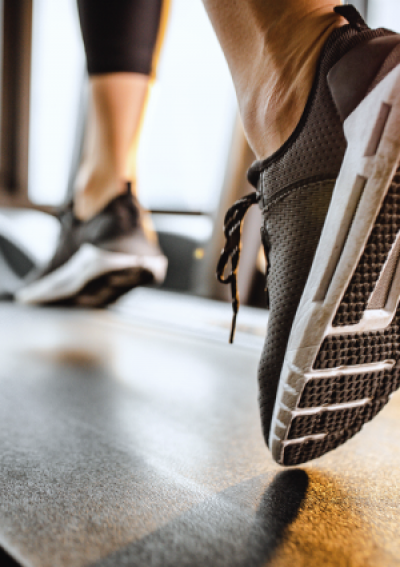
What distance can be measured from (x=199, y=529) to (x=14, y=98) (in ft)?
12.4

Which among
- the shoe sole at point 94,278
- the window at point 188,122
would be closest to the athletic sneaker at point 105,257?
the shoe sole at point 94,278

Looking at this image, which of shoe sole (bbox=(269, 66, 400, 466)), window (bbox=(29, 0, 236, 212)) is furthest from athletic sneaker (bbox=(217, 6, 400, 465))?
window (bbox=(29, 0, 236, 212))

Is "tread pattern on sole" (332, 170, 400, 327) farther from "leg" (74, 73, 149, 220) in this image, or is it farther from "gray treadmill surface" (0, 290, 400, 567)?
"leg" (74, 73, 149, 220)

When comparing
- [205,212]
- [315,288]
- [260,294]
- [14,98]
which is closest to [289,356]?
[315,288]

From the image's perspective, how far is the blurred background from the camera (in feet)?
5.76

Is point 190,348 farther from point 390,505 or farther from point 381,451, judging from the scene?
point 390,505

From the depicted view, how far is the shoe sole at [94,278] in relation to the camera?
3.84ft

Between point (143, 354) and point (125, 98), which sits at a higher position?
point (125, 98)

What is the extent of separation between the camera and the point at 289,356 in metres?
0.43

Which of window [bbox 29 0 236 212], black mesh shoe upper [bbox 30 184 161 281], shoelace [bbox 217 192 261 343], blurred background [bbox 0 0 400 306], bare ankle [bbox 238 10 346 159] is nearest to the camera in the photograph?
bare ankle [bbox 238 10 346 159]

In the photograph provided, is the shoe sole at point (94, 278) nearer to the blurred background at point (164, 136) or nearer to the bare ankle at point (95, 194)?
the bare ankle at point (95, 194)

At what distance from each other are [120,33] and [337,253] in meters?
0.88

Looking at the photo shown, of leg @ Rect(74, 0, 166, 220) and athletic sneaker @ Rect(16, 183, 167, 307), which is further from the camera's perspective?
athletic sneaker @ Rect(16, 183, 167, 307)

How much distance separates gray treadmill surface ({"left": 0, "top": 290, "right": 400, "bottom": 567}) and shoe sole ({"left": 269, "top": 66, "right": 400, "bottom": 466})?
0.20 feet
